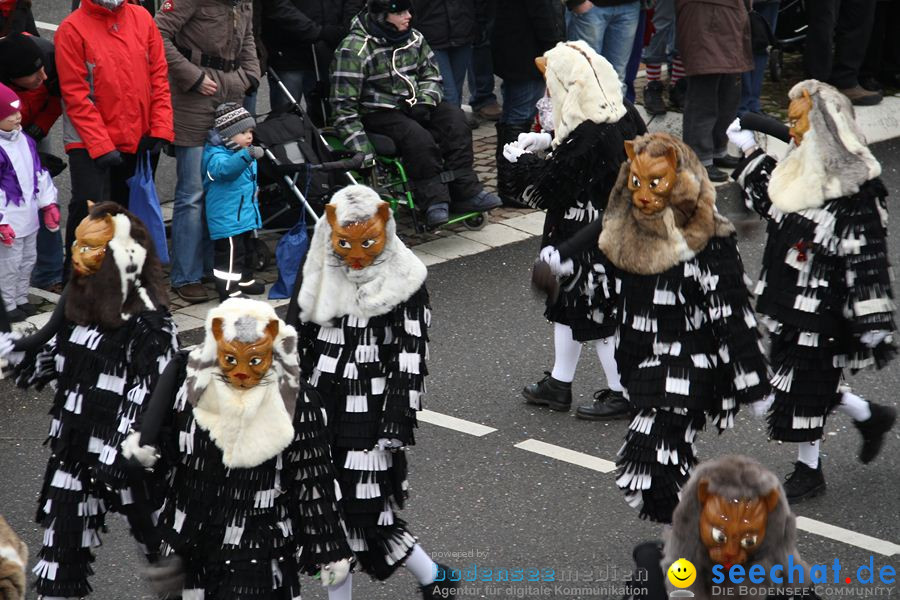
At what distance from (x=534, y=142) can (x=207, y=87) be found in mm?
2722

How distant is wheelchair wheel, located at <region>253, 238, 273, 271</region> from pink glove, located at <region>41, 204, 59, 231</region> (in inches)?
58.1

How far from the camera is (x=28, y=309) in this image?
8.66 metres

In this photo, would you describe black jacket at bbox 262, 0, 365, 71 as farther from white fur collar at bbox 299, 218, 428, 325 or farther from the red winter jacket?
white fur collar at bbox 299, 218, 428, 325

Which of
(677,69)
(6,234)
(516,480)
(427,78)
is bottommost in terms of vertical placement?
(677,69)

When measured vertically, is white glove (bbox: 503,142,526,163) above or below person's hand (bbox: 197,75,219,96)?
above

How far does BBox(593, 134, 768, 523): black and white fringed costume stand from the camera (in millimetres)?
5598

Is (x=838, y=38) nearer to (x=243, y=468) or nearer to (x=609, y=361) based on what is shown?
(x=609, y=361)

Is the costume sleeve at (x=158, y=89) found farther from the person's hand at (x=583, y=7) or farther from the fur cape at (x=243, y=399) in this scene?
the fur cape at (x=243, y=399)

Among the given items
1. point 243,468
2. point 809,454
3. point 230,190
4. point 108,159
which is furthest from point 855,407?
point 108,159

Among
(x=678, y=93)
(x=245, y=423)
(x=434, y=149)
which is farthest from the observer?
(x=678, y=93)

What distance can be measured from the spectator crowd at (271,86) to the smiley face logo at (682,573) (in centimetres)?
382

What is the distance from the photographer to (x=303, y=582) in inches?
236

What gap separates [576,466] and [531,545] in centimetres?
83

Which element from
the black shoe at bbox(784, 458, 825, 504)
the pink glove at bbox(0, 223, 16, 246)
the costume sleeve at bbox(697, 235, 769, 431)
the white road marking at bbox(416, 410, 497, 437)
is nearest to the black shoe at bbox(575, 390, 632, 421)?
the white road marking at bbox(416, 410, 497, 437)
